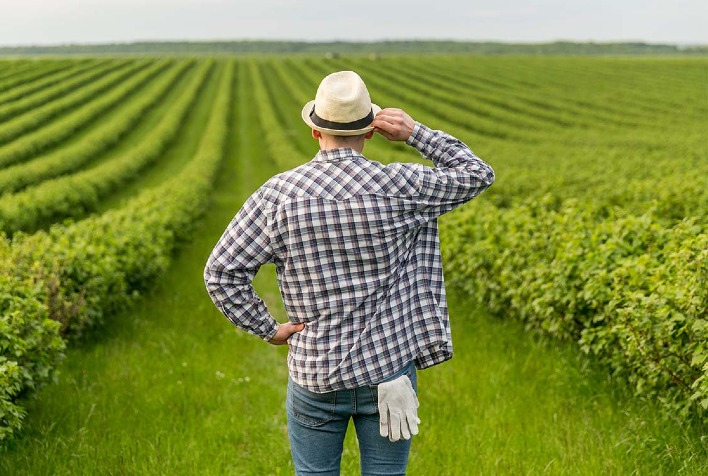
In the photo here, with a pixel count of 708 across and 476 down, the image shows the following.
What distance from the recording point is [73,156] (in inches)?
986

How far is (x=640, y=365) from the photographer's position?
179 inches

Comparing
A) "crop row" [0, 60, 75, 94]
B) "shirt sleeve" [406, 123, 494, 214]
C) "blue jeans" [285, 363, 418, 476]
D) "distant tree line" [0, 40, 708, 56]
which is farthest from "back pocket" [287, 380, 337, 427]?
"distant tree line" [0, 40, 708, 56]

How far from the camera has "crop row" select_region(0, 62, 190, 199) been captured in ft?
58.1

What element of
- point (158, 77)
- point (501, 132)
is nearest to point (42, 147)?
point (501, 132)

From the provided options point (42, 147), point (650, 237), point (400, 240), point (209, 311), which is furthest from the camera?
point (42, 147)

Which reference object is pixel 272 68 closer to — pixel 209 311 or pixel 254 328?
pixel 209 311

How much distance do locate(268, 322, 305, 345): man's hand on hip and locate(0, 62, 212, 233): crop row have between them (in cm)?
1323

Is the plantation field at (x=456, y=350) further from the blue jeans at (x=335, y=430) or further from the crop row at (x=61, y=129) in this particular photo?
the crop row at (x=61, y=129)

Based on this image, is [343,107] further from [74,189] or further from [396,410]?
[74,189]

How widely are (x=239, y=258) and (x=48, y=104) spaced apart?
2608 centimetres

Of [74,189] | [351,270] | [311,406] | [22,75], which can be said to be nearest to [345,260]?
[351,270]

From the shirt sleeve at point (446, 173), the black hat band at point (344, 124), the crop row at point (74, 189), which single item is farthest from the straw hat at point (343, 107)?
the crop row at point (74, 189)

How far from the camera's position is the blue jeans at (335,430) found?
258 cm

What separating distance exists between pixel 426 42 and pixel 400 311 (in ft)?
652
